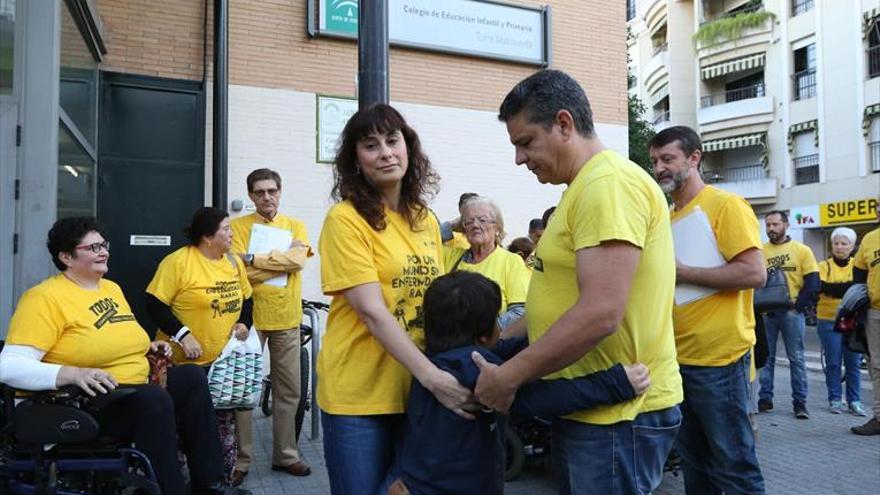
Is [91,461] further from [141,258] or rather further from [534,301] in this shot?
[141,258]

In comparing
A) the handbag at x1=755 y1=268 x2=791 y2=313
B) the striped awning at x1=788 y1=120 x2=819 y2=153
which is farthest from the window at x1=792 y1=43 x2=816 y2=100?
the handbag at x1=755 y1=268 x2=791 y2=313

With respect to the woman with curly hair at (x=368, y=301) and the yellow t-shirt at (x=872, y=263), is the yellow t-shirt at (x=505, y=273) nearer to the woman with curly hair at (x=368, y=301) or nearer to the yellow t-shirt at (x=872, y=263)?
the woman with curly hair at (x=368, y=301)

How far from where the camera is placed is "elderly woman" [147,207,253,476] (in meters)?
4.39

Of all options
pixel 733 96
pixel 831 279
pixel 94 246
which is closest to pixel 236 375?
pixel 94 246

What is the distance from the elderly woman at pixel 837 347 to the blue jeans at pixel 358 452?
6539 millimetres

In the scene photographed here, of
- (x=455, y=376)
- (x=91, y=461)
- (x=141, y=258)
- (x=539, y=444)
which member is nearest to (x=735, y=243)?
(x=455, y=376)

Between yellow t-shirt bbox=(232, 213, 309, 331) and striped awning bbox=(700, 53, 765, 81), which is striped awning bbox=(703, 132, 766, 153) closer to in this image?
striped awning bbox=(700, 53, 765, 81)

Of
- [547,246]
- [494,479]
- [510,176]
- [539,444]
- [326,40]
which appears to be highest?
[326,40]

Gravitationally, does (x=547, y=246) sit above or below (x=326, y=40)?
below

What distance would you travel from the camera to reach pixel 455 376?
2006mm

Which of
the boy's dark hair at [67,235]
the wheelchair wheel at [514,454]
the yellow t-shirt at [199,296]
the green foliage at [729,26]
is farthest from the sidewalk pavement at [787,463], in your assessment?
the green foliage at [729,26]

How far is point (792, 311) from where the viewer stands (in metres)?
7.43

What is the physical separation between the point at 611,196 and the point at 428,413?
2.79ft

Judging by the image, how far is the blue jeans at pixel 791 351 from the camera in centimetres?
718
